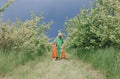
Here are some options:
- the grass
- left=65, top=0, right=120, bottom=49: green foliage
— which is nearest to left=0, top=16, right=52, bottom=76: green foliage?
the grass

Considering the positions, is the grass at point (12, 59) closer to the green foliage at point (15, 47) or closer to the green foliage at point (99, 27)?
the green foliage at point (15, 47)

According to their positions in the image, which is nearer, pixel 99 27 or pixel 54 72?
pixel 54 72

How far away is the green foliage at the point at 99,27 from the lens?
1948 cm

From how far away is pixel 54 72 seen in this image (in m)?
17.0

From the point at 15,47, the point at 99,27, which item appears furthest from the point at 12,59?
the point at 99,27

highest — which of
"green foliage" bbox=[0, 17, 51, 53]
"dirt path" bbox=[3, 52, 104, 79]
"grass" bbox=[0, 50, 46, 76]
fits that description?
"green foliage" bbox=[0, 17, 51, 53]

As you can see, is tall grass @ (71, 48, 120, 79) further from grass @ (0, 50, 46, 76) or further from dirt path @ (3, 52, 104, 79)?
grass @ (0, 50, 46, 76)

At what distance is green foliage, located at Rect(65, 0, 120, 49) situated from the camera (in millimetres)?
19484

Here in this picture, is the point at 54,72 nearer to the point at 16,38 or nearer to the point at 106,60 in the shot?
the point at 106,60

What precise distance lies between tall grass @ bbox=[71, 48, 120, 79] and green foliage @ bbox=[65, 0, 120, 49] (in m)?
0.64

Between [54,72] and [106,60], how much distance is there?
2.18 metres

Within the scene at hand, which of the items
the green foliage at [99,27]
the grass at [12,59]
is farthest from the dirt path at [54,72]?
the green foliage at [99,27]

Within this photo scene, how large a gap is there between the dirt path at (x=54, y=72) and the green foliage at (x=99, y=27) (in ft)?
5.84

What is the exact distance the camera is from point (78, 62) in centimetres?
1980
